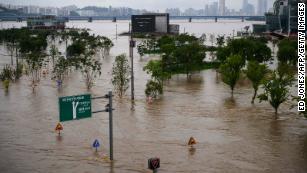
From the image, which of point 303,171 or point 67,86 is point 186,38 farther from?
point 303,171

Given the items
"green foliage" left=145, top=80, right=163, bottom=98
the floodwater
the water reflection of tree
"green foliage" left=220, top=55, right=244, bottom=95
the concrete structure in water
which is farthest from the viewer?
the concrete structure in water

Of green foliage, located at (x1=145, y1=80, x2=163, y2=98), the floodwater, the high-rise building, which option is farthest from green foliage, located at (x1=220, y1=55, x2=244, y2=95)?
the high-rise building

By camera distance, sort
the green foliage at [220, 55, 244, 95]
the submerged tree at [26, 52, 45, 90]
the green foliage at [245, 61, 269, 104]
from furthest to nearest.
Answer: the submerged tree at [26, 52, 45, 90], the green foliage at [220, 55, 244, 95], the green foliage at [245, 61, 269, 104]

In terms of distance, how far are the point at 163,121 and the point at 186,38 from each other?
4858 cm

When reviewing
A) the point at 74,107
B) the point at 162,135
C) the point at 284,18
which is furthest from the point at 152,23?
the point at 74,107

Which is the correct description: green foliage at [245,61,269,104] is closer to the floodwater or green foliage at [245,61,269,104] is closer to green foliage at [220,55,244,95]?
the floodwater

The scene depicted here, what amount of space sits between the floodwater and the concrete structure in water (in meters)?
94.2

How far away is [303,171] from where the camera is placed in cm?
1639

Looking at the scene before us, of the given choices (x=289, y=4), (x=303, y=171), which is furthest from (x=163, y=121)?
(x=289, y=4)

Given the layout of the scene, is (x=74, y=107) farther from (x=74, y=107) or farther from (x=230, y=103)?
(x=230, y=103)

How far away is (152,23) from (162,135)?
352 feet

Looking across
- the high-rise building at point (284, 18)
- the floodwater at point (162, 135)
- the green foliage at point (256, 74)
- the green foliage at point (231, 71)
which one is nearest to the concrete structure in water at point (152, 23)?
the high-rise building at point (284, 18)

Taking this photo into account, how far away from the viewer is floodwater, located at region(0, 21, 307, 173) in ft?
55.8

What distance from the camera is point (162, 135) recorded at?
69.8 ft
